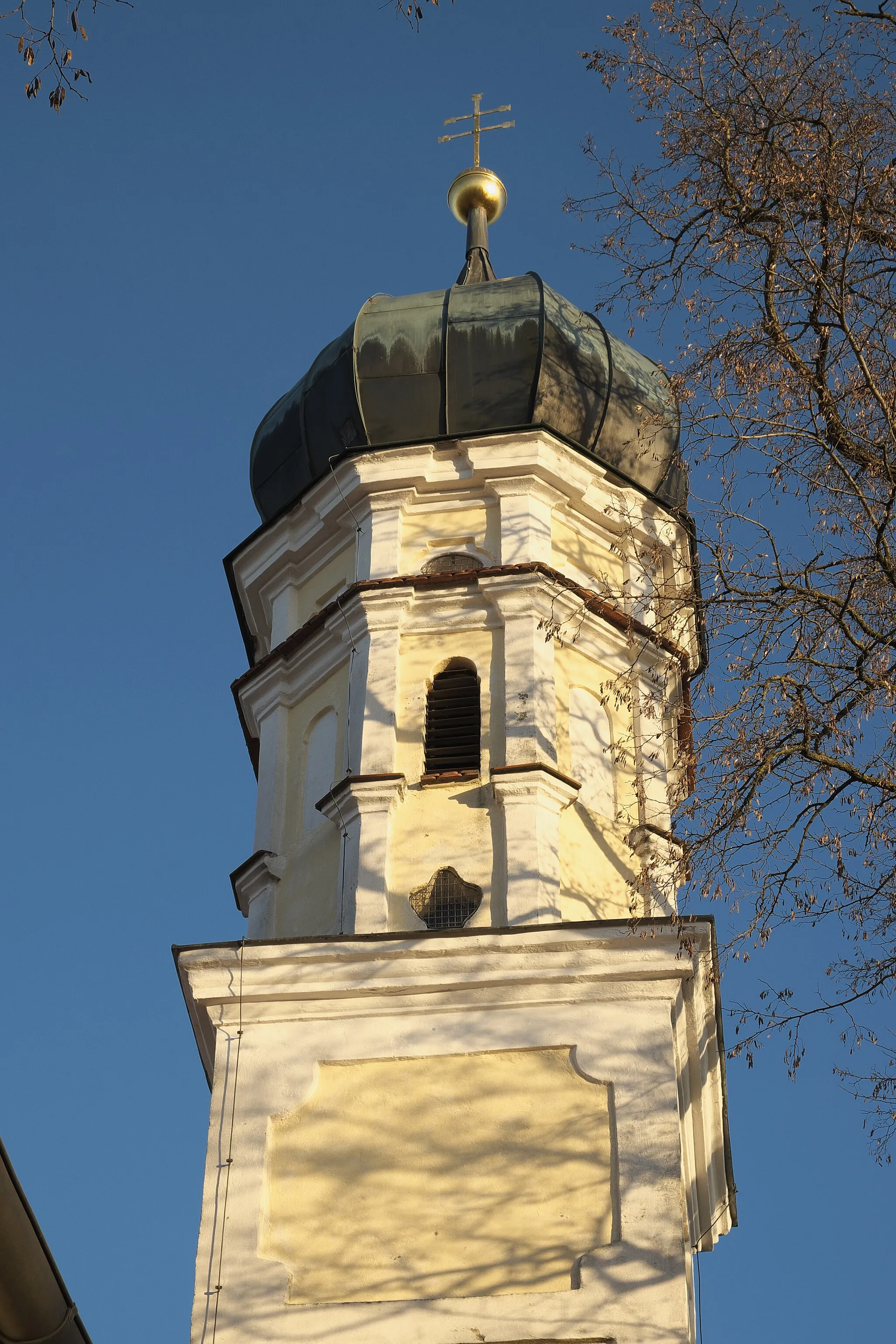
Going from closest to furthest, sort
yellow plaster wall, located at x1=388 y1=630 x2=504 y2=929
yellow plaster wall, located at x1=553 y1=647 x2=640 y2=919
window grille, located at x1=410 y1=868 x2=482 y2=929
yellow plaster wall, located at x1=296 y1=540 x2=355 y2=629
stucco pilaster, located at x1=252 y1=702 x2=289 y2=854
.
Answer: window grille, located at x1=410 y1=868 x2=482 y2=929 < yellow plaster wall, located at x1=388 y1=630 x2=504 y2=929 < yellow plaster wall, located at x1=553 y1=647 x2=640 y2=919 < stucco pilaster, located at x1=252 y1=702 x2=289 y2=854 < yellow plaster wall, located at x1=296 y1=540 x2=355 y2=629

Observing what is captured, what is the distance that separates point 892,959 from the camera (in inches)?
424

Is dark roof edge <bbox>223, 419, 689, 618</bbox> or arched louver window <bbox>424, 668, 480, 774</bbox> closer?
arched louver window <bbox>424, 668, 480, 774</bbox>

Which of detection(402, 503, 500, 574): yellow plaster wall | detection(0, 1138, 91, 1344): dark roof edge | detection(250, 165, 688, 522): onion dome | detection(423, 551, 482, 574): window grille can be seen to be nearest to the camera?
detection(0, 1138, 91, 1344): dark roof edge

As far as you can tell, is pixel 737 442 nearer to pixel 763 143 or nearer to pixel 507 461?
pixel 763 143

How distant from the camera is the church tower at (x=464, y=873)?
1262 centimetres

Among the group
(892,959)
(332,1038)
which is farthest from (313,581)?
(892,959)

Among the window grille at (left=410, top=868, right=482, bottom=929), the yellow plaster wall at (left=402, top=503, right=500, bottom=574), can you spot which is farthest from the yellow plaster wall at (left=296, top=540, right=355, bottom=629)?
the window grille at (left=410, top=868, right=482, bottom=929)

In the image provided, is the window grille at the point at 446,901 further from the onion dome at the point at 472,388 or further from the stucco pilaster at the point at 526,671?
the onion dome at the point at 472,388

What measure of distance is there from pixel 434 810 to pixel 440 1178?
8.54 feet

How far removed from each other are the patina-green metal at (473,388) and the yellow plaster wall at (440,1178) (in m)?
5.16

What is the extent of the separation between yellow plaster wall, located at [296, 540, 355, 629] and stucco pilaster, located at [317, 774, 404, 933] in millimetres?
2083

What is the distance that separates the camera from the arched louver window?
1509 cm

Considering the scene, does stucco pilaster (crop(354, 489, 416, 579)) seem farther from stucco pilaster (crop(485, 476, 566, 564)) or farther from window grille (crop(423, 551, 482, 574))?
stucco pilaster (crop(485, 476, 566, 564))

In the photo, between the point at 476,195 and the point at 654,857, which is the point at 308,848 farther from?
the point at 476,195
